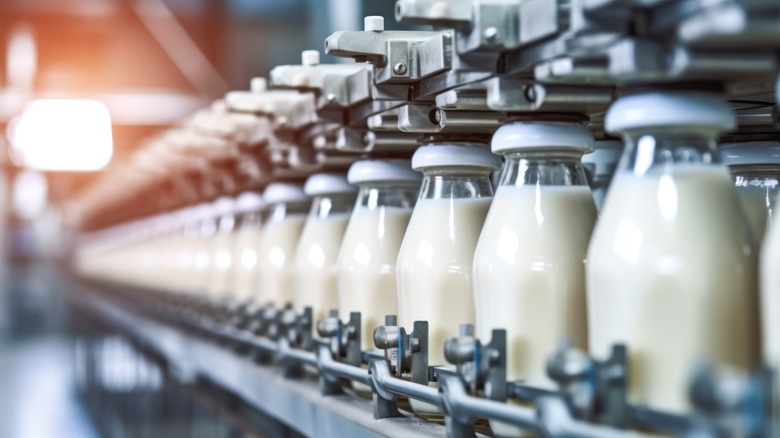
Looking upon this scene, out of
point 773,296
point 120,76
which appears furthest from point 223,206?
point 120,76

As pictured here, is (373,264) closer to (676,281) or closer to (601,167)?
(601,167)

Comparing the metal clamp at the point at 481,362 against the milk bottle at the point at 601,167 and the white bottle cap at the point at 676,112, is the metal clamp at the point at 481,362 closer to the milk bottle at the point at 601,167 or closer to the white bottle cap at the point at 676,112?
the white bottle cap at the point at 676,112

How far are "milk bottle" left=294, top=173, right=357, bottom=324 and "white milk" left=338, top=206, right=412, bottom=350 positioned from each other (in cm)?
18

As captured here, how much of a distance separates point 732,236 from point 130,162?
10.5 feet

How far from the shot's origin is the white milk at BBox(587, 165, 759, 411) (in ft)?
2.15

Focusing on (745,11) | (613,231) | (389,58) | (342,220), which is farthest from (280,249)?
(745,11)

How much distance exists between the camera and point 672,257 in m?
0.66

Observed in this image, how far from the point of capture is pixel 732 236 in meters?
0.68

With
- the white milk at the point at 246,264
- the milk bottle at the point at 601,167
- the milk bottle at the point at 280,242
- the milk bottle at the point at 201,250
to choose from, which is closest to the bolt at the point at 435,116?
the milk bottle at the point at 601,167

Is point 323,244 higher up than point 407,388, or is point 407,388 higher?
point 323,244

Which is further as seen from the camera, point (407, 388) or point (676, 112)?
point (407, 388)

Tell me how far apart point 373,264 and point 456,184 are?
0.21m

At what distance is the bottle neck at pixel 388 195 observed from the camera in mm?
1269

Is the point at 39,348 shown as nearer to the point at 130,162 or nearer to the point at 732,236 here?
the point at 130,162
